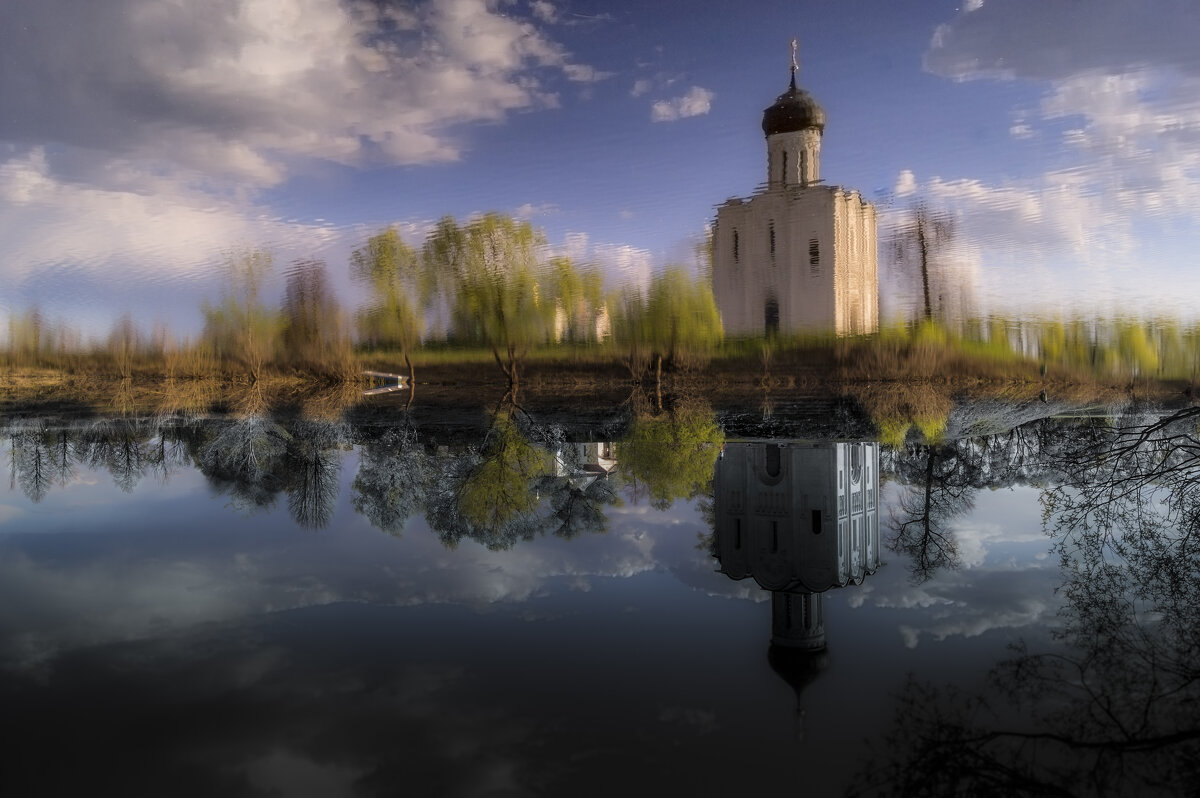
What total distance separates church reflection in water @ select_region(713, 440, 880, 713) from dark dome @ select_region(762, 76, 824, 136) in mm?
31169

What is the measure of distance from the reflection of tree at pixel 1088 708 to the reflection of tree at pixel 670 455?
3.44m

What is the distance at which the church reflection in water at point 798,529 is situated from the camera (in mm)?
3279

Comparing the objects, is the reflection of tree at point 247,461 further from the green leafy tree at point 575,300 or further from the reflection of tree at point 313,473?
the green leafy tree at point 575,300

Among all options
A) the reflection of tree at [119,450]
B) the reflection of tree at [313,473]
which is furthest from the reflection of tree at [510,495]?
the reflection of tree at [119,450]

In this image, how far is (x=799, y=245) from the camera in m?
40.4

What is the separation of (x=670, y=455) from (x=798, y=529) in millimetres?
2076

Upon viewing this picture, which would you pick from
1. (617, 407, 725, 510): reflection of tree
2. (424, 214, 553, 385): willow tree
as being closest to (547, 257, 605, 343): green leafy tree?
(424, 214, 553, 385): willow tree

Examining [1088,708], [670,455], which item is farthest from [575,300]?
[1088,708]

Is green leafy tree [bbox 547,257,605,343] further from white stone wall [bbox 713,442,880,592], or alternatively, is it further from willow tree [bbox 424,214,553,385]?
white stone wall [bbox 713,442,880,592]

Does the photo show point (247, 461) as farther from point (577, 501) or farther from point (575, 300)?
point (575, 300)

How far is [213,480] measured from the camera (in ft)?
26.1

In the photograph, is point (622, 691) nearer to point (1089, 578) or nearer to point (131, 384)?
point (1089, 578)

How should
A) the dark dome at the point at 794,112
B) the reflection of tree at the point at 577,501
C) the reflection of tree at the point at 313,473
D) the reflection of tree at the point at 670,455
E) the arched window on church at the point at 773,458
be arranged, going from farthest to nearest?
the dark dome at the point at 794,112, the arched window on church at the point at 773,458, the reflection of tree at the point at 670,455, the reflection of tree at the point at 313,473, the reflection of tree at the point at 577,501

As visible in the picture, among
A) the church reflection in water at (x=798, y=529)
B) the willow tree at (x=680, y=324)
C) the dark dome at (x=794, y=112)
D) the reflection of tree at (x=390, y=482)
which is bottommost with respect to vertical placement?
the church reflection in water at (x=798, y=529)
